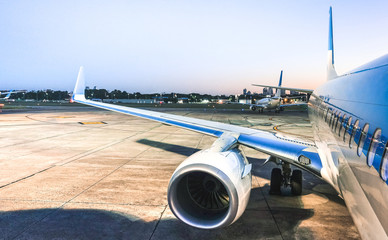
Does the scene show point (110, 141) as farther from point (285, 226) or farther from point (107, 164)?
point (285, 226)

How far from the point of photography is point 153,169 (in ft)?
28.8

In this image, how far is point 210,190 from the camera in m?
4.58

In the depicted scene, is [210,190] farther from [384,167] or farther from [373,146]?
[384,167]

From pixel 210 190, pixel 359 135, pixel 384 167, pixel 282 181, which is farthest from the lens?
pixel 282 181

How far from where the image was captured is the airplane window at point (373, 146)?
2.41 m

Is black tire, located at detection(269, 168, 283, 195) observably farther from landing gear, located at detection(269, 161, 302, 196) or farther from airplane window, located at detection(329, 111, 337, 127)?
airplane window, located at detection(329, 111, 337, 127)

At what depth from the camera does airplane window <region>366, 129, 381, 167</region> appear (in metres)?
2.41

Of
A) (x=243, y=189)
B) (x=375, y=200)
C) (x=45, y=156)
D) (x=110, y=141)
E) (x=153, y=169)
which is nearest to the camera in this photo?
(x=375, y=200)

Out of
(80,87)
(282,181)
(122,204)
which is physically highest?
(80,87)

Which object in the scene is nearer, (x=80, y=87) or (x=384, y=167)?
(x=384, y=167)

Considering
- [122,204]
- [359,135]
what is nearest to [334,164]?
[359,135]

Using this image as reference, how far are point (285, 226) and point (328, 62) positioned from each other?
256 inches

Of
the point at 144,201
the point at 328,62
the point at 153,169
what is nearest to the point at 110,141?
the point at 153,169

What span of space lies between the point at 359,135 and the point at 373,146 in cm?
43
